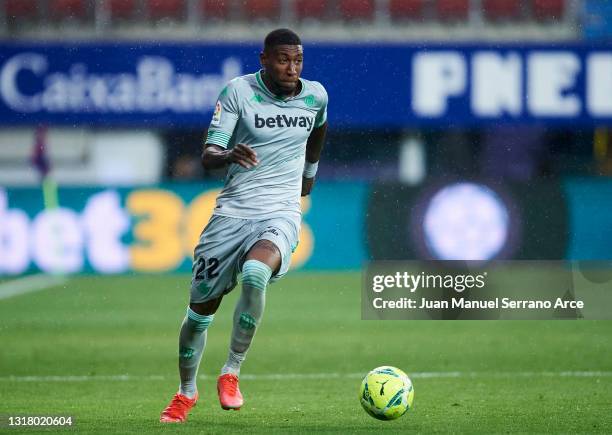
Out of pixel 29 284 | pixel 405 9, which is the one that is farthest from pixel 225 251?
pixel 405 9

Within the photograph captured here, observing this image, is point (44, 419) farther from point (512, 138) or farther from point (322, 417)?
point (512, 138)

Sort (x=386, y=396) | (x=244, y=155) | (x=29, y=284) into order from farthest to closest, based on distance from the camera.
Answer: (x=29, y=284)
(x=386, y=396)
(x=244, y=155)

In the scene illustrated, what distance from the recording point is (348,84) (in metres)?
18.4

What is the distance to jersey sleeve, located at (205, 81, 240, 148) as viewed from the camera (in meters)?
6.20

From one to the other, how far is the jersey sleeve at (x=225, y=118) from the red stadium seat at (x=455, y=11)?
1324cm

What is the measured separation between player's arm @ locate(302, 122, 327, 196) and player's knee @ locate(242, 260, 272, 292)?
0.98m

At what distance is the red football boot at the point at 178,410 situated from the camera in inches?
247

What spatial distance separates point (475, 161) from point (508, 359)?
11.0 meters

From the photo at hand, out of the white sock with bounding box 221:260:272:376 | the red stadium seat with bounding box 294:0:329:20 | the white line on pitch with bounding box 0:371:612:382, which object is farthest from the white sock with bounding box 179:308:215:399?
the red stadium seat with bounding box 294:0:329:20

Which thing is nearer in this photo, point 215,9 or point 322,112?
point 322,112

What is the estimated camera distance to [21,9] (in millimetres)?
18531

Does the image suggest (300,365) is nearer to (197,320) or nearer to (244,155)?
(197,320)

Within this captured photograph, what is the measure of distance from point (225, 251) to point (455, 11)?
44.2 ft

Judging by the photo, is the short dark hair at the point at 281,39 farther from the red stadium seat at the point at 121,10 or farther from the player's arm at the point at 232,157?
the red stadium seat at the point at 121,10
